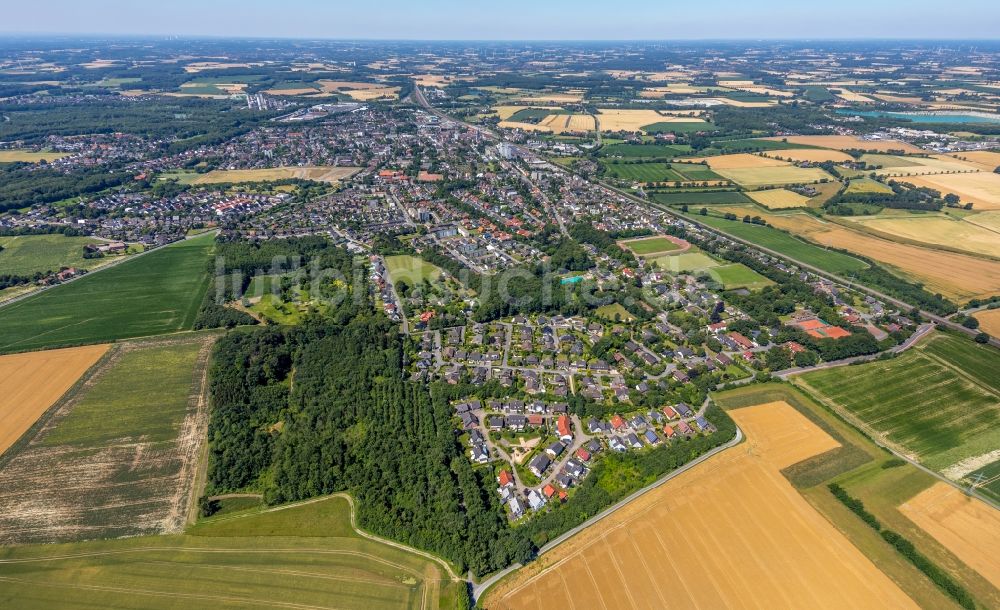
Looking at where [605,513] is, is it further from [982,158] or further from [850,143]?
[982,158]

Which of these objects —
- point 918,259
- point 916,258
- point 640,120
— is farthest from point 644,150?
point 918,259

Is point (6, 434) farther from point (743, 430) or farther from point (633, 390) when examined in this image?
point (743, 430)

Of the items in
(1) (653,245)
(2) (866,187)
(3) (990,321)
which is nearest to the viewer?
(3) (990,321)

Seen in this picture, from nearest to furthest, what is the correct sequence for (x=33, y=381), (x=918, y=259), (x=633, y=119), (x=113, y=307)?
(x=33, y=381)
(x=113, y=307)
(x=918, y=259)
(x=633, y=119)

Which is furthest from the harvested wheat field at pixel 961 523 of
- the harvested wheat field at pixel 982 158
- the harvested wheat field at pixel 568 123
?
the harvested wheat field at pixel 568 123

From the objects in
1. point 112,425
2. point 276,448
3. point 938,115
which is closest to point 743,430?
point 276,448

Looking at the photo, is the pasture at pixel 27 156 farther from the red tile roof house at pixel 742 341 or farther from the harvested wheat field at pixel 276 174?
the red tile roof house at pixel 742 341

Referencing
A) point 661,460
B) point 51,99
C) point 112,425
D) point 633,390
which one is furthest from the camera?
point 51,99
